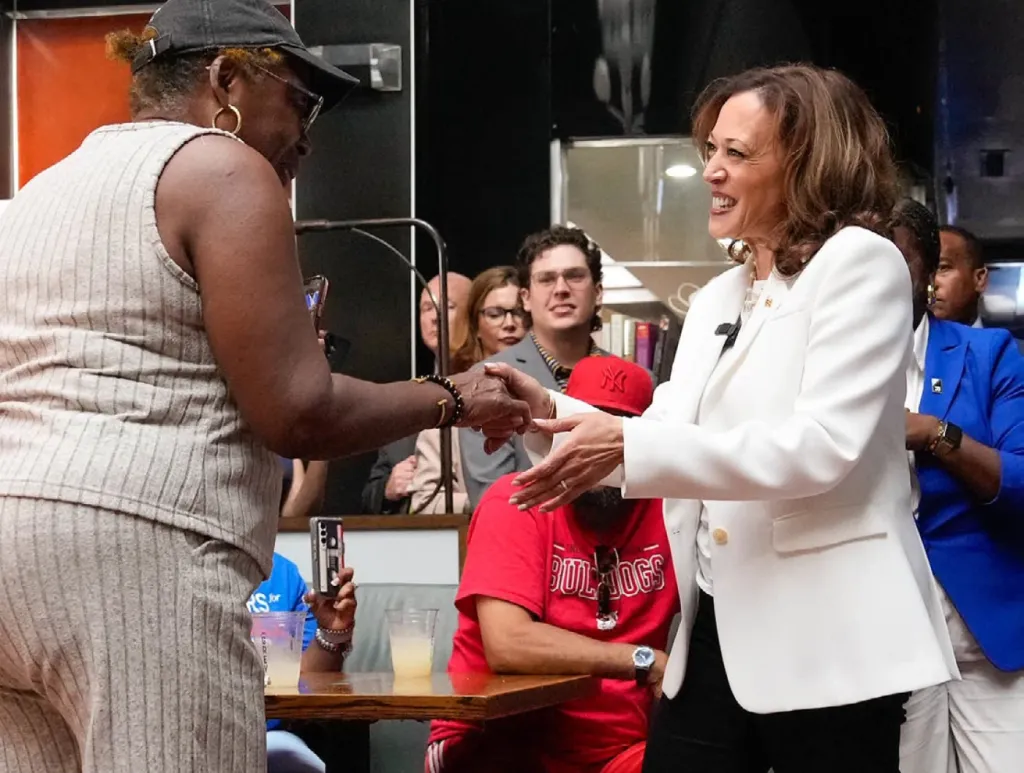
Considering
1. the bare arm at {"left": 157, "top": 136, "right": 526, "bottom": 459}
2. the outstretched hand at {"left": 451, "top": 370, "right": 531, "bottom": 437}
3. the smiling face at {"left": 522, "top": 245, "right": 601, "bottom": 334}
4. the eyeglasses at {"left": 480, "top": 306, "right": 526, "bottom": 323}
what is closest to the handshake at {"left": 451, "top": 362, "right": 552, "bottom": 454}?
the outstretched hand at {"left": 451, "top": 370, "right": 531, "bottom": 437}

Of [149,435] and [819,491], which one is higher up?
[149,435]

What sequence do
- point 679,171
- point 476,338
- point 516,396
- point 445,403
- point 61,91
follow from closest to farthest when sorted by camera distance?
point 445,403 < point 516,396 < point 476,338 < point 679,171 < point 61,91

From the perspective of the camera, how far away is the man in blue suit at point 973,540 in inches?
104

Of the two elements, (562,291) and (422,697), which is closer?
(422,697)

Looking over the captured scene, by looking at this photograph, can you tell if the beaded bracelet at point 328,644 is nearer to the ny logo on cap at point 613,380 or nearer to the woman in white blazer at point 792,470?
the ny logo on cap at point 613,380

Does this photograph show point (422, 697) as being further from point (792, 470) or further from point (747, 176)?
point (747, 176)

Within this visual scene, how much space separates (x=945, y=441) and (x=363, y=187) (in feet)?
14.4

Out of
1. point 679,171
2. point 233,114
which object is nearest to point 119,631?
point 233,114

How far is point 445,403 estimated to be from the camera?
1.86m

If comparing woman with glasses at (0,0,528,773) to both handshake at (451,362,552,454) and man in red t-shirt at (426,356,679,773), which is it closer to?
handshake at (451,362,552,454)

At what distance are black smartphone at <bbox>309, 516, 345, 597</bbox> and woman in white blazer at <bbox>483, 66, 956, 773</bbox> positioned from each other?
0.68m

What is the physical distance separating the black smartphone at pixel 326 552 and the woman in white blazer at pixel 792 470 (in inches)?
26.8

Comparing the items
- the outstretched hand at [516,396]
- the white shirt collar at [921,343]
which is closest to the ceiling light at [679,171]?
the white shirt collar at [921,343]

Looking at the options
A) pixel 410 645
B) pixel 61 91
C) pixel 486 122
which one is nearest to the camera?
pixel 410 645
